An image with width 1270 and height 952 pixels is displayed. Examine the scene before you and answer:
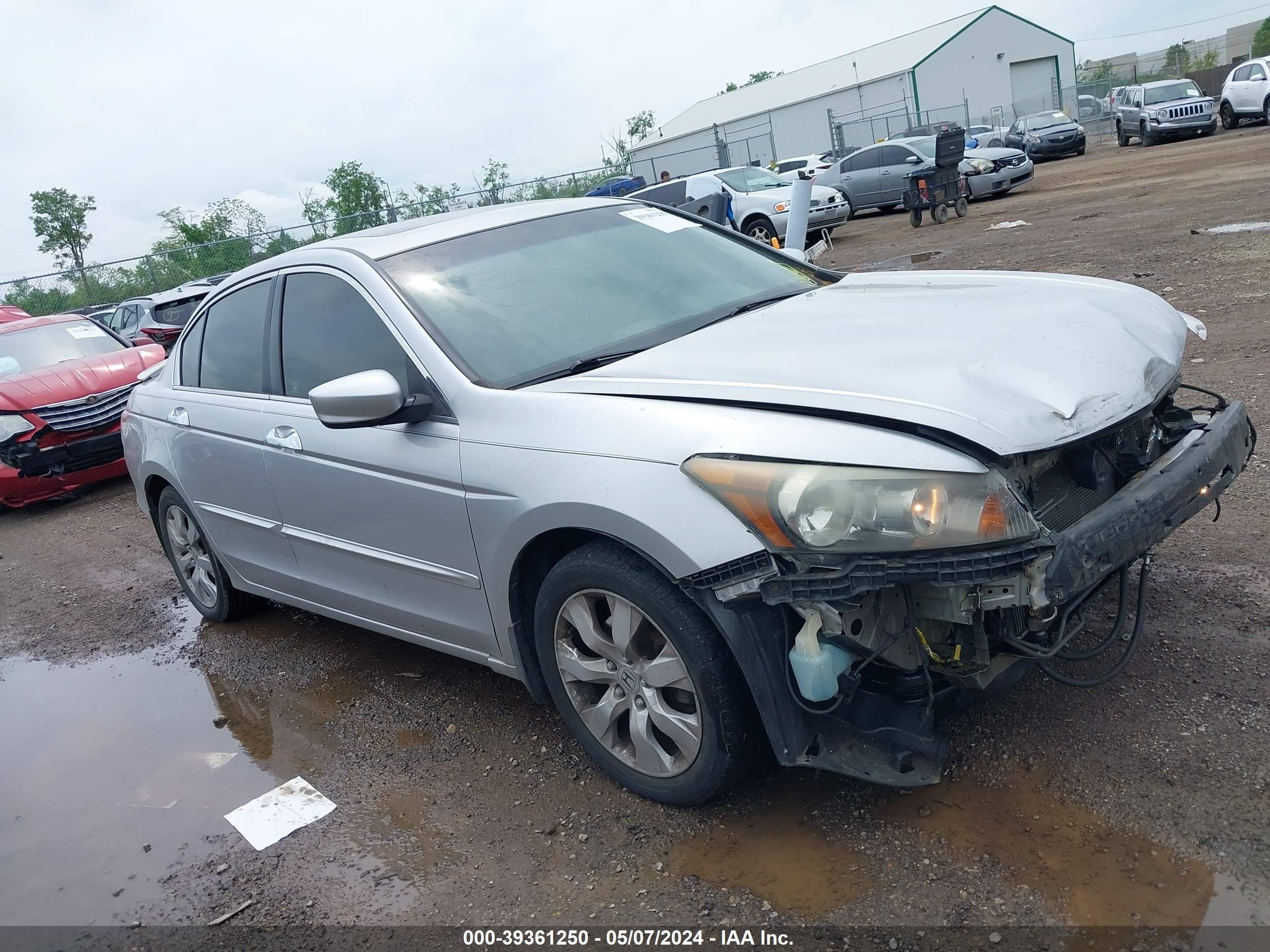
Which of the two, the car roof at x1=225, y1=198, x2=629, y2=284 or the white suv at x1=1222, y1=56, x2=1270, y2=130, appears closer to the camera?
the car roof at x1=225, y1=198, x2=629, y2=284

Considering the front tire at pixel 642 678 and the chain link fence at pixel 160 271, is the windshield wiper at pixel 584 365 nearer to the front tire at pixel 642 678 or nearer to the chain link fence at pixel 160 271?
the front tire at pixel 642 678

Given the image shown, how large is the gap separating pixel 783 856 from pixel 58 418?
813cm

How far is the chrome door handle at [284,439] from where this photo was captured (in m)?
3.80

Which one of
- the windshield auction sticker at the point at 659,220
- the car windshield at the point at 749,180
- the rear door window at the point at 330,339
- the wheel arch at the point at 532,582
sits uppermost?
the car windshield at the point at 749,180

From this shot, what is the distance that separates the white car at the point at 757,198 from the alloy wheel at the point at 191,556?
44.7 ft

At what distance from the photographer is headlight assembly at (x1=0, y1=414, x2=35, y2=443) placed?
8539 mm

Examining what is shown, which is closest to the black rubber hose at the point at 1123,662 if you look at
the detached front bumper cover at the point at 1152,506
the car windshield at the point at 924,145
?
the detached front bumper cover at the point at 1152,506

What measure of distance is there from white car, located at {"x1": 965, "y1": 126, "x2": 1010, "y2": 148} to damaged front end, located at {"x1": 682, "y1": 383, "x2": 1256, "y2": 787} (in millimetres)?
28634

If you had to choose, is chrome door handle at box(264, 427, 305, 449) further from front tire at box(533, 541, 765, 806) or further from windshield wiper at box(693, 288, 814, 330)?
windshield wiper at box(693, 288, 814, 330)

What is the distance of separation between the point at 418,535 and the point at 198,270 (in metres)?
23.1

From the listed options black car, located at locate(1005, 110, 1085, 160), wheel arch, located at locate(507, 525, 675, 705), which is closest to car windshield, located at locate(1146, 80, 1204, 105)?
black car, located at locate(1005, 110, 1085, 160)

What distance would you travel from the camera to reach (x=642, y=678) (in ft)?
9.31

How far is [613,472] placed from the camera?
2668 mm

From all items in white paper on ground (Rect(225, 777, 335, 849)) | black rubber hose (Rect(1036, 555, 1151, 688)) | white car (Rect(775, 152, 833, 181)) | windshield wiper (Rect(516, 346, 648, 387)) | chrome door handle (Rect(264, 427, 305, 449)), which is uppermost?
white car (Rect(775, 152, 833, 181))
